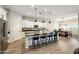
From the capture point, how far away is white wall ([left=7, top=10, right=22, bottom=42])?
Result: 2.94 m

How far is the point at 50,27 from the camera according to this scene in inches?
123

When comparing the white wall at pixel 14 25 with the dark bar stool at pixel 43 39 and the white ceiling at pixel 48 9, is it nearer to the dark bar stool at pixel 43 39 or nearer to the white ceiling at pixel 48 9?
the white ceiling at pixel 48 9

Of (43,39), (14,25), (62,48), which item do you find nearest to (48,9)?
(43,39)

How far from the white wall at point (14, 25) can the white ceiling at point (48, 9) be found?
6.2 inches

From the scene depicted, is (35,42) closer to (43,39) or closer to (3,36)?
(43,39)

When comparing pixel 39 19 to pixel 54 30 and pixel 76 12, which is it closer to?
pixel 54 30

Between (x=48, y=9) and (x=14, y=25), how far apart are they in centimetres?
111

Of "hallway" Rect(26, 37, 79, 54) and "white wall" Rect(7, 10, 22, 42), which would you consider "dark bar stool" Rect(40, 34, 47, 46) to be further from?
"white wall" Rect(7, 10, 22, 42)

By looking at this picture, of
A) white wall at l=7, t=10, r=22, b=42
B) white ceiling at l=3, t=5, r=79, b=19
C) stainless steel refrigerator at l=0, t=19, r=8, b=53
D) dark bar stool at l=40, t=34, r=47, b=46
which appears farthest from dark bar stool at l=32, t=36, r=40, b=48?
stainless steel refrigerator at l=0, t=19, r=8, b=53

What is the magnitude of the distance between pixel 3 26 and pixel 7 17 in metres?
0.28

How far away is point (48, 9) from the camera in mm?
2982

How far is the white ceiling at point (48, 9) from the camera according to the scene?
2.92 m

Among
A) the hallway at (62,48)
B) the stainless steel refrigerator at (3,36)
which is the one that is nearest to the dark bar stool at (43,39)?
the hallway at (62,48)
